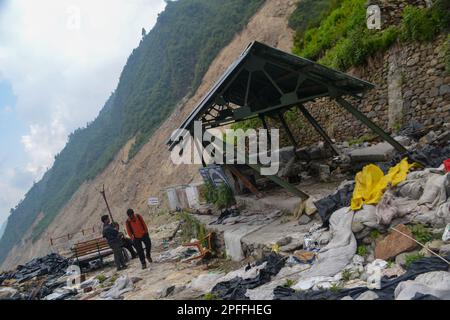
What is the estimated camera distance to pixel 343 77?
7496 mm

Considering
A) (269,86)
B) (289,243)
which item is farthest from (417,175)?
(269,86)

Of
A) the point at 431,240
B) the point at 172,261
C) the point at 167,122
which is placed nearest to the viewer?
the point at 431,240

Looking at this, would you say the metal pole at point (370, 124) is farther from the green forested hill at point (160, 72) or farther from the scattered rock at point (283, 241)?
the green forested hill at point (160, 72)

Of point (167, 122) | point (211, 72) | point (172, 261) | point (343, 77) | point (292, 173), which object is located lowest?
point (172, 261)

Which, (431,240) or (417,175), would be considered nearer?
(431,240)

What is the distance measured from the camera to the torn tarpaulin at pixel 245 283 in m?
4.67

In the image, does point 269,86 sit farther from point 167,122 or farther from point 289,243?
point 167,122

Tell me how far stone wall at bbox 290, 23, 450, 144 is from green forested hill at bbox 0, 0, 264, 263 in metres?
40.5

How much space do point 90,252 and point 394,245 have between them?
9.78 meters

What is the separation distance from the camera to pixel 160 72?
6850 centimetres

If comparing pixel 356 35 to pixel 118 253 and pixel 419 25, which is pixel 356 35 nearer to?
pixel 419 25

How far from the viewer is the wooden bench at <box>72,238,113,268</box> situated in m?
11.1

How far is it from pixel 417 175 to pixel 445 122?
4.96 metres

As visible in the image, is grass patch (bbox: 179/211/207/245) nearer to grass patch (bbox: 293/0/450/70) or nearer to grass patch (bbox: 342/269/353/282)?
grass patch (bbox: 342/269/353/282)
